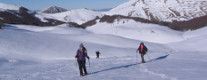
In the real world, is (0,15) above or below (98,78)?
above

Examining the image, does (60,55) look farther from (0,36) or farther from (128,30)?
(128,30)

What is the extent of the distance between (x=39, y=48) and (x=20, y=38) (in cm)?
523

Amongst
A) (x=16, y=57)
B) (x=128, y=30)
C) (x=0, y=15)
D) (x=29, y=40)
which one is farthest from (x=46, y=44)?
(x=0, y=15)

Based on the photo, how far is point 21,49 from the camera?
29.9 metres

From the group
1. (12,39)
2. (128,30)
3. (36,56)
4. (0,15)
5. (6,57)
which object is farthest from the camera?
(0,15)

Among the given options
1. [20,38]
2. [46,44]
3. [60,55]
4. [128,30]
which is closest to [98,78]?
[60,55]

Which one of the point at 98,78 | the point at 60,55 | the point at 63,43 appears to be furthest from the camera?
the point at 63,43

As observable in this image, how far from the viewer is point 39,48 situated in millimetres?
31906

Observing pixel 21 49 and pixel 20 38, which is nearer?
pixel 21 49

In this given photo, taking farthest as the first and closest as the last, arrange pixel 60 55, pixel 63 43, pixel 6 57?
pixel 63 43 < pixel 60 55 < pixel 6 57

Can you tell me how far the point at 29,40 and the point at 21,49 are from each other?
534 centimetres

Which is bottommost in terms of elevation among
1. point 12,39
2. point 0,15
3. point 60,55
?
point 60,55

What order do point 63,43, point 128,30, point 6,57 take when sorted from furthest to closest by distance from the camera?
point 128,30 → point 63,43 → point 6,57

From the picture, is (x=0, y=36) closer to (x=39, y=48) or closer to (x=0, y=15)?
(x=39, y=48)
